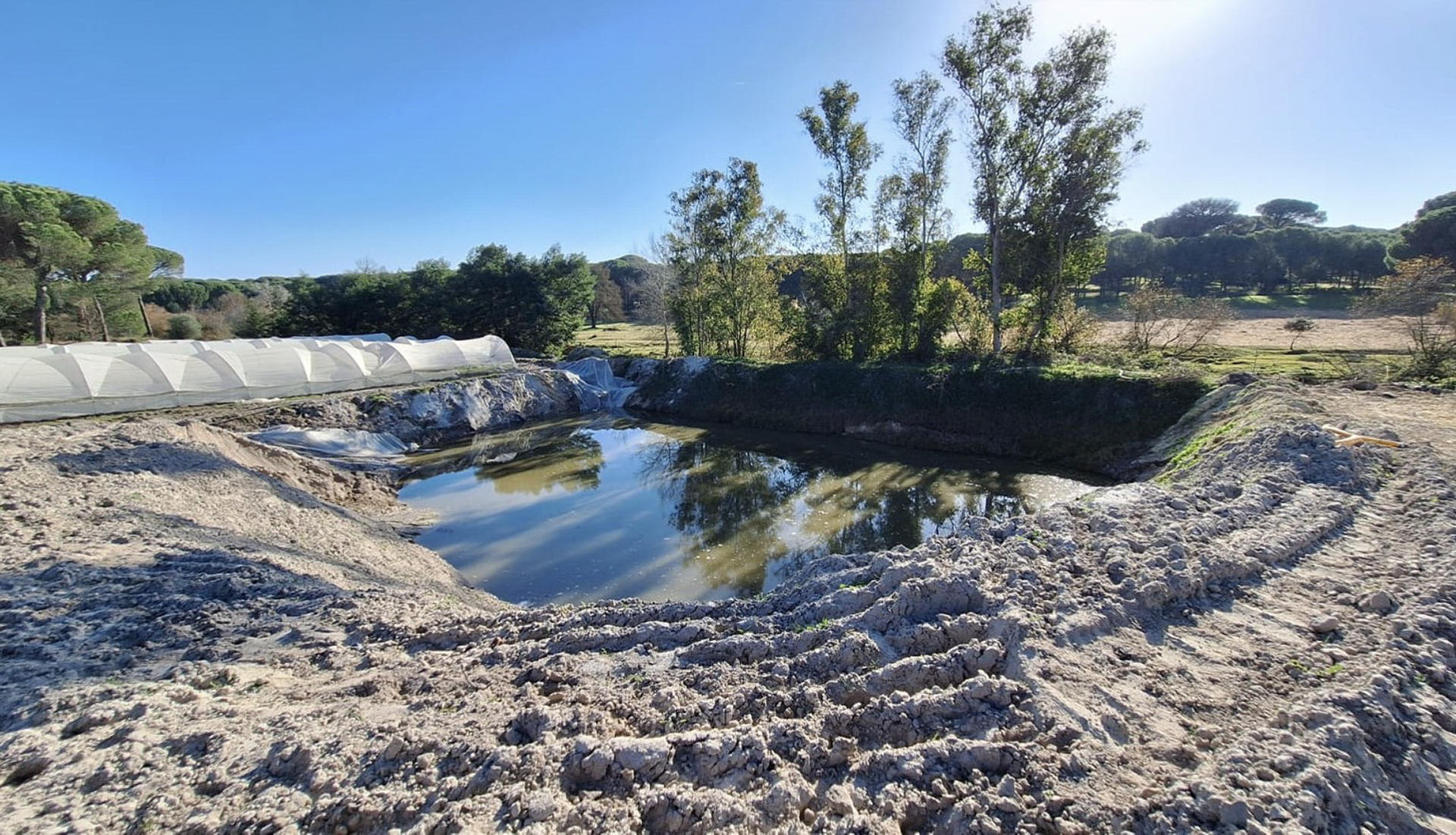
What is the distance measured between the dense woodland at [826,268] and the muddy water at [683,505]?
5667 mm

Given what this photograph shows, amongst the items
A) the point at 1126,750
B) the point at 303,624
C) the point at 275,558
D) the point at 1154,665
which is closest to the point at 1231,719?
the point at 1154,665

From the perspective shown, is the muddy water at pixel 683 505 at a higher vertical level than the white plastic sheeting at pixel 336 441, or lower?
lower

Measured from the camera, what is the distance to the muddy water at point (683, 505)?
841 cm

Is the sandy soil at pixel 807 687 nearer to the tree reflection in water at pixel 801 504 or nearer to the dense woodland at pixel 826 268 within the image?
the tree reflection in water at pixel 801 504

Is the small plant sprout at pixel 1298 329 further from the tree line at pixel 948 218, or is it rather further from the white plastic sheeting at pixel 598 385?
the white plastic sheeting at pixel 598 385

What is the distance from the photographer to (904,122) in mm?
17266

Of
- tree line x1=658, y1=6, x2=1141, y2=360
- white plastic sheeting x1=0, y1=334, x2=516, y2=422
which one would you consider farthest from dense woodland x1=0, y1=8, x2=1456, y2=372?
white plastic sheeting x1=0, y1=334, x2=516, y2=422

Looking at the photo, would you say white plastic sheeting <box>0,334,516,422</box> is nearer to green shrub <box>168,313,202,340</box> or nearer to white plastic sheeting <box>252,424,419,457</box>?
white plastic sheeting <box>252,424,419,457</box>

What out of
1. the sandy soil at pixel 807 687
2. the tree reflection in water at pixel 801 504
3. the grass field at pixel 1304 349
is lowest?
the tree reflection in water at pixel 801 504

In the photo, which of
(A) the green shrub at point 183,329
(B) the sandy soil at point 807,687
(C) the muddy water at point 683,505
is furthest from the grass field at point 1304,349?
(A) the green shrub at point 183,329

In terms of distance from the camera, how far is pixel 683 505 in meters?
11.6

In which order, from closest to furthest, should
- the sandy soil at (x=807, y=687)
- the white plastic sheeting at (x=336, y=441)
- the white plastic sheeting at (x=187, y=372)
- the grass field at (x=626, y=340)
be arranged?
the sandy soil at (x=807, y=687) → the white plastic sheeting at (x=187, y=372) → the white plastic sheeting at (x=336, y=441) → the grass field at (x=626, y=340)

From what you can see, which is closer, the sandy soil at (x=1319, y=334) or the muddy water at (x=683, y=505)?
the muddy water at (x=683, y=505)

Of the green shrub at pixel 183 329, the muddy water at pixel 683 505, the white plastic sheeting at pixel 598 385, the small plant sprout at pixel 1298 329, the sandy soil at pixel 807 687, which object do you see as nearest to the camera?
the sandy soil at pixel 807 687
